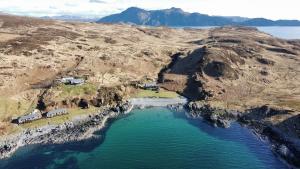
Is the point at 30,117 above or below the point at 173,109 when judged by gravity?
above

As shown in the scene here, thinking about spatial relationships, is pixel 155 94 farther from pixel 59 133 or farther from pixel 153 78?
pixel 59 133

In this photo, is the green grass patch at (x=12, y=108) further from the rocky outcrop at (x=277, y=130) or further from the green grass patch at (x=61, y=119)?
the rocky outcrop at (x=277, y=130)

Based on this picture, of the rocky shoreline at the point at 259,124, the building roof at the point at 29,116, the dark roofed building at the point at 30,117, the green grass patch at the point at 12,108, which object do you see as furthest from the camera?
the green grass patch at the point at 12,108

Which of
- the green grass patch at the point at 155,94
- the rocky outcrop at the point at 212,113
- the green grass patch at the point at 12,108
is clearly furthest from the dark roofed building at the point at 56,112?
the rocky outcrop at the point at 212,113

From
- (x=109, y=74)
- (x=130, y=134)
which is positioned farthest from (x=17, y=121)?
(x=109, y=74)

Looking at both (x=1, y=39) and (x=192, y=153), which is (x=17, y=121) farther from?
(x=1, y=39)

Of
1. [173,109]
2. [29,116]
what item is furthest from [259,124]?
[29,116]
